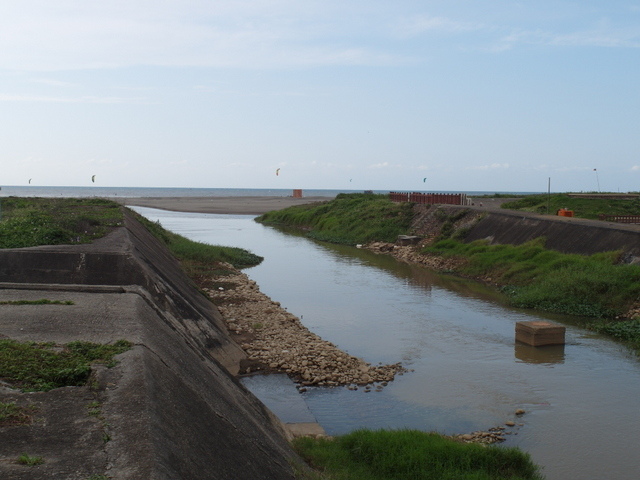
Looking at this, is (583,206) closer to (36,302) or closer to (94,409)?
(36,302)

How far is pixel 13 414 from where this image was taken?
5.37 meters

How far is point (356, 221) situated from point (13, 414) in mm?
45947

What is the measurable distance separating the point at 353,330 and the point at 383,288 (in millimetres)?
7898

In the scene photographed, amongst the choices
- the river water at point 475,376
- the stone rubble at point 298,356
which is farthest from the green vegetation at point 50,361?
the stone rubble at point 298,356

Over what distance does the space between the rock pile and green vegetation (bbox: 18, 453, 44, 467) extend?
829cm

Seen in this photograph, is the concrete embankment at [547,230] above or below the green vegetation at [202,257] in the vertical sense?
above

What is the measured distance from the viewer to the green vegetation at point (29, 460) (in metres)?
4.59

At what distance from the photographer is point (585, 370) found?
1417 cm

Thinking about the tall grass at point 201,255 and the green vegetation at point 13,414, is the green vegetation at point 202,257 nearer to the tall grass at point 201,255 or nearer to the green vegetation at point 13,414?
the tall grass at point 201,255

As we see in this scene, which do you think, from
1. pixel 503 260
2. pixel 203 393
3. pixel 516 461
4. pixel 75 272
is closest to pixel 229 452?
pixel 203 393

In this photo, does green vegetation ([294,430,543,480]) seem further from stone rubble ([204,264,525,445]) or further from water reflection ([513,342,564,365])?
water reflection ([513,342,564,365])

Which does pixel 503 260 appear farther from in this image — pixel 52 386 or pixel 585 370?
pixel 52 386

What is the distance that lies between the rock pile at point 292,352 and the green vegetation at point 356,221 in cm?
2682

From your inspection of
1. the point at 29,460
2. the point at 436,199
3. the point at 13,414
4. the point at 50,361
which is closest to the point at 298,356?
the point at 50,361
